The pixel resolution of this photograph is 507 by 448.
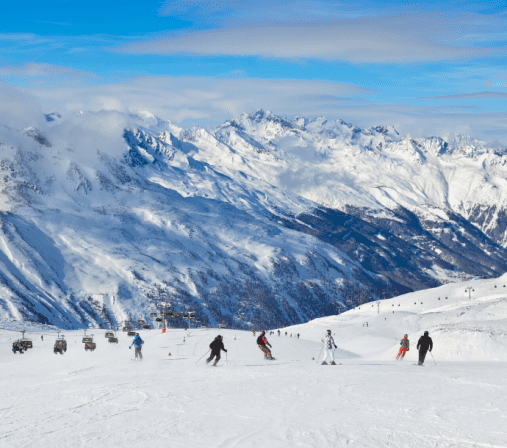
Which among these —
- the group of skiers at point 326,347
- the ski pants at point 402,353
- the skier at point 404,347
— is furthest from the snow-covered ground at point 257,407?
the ski pants at point 402,353

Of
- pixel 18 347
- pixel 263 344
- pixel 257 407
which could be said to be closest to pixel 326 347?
pixel 263 344

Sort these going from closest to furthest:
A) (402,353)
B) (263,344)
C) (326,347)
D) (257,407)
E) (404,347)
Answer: (257,407), (326,347), (263,344), (404,347), (402,353)

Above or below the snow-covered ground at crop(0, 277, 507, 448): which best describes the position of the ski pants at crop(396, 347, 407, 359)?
below

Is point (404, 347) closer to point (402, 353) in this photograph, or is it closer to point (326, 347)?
A: point (402, 353)

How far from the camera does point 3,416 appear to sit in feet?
69.4

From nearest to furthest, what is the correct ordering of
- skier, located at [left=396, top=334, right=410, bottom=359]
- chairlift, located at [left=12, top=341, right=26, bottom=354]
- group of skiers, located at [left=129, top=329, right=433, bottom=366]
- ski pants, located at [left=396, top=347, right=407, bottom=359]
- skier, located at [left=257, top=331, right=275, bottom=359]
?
group of skiers, located at [left=129, top=329, right=433, bottom=366] < skier, located at [left=257, top=331, right=275, bottom=359] < skier, located at [left=396, top=334, right=410, bottom=359] < ski pants, located at [left=396, top=347, right=407, bottom=359] < chairlift, located at [left=12, top=341, right=26, bottom=354]

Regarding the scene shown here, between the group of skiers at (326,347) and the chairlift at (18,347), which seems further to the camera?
the chairlift at (18,347)

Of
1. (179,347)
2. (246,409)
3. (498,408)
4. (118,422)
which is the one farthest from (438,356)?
(118,422)

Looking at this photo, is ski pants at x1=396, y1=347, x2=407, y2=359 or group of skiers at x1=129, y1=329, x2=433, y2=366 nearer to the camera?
group of skiers at x1=129, y1=329, x2=433, y2=366

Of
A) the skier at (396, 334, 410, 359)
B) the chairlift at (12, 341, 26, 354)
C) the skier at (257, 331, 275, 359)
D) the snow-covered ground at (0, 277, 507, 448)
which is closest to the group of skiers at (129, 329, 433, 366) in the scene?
the skier at (257, 331, 275, 359)

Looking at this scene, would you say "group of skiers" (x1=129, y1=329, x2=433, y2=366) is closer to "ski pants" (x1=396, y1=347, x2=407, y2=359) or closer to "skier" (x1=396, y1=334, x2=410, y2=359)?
"skier" (x1=396, y1=334, x2=410, y2=359)

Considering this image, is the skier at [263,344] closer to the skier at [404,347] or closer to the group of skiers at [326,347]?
the group of skiers at [326,347]

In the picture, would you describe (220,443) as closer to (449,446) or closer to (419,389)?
(449,446)

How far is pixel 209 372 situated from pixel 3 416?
599 inches
